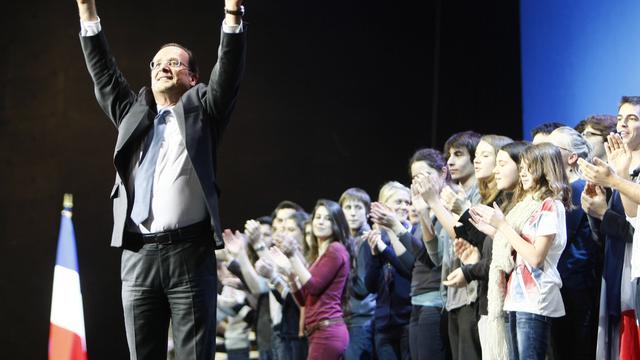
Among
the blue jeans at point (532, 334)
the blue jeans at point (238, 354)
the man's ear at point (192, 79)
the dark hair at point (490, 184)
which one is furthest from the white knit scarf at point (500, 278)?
the blue jeans at point (238, 354)

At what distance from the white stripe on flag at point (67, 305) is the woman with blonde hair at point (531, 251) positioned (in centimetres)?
164

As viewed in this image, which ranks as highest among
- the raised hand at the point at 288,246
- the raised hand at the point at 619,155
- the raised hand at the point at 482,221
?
the raised hand at the point at 619,155

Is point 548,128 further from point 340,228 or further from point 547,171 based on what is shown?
point 340,228

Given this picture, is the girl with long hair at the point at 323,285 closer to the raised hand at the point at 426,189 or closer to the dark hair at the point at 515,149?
the raised hand at the point at 426,189

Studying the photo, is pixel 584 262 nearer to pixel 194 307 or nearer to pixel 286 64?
pixel 194 307

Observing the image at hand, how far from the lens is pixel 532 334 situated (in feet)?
9.92

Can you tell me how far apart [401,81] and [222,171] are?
1627mm

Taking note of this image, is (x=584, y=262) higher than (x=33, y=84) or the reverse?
the reverse

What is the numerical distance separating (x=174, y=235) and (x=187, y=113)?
0.38 metres

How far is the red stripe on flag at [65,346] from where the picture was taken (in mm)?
3377

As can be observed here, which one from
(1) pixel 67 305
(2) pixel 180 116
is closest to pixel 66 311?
(1) pixel 67 305

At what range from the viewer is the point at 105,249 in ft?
22.0

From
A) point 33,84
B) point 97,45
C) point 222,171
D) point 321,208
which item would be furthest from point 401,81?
point 97,45

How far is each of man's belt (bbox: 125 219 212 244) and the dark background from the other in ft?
13.8
